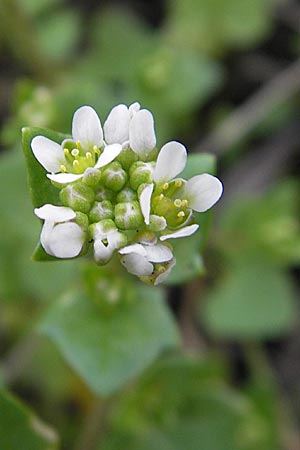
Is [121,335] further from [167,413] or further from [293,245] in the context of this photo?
[293,245]

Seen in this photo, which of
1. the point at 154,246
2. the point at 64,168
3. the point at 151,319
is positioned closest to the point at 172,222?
the point at 154,246

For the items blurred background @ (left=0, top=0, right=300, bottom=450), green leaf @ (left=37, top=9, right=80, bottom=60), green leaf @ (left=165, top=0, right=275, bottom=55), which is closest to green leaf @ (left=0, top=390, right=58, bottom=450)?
blurred background @ (left=0, top=0, right=300, bottom=450)

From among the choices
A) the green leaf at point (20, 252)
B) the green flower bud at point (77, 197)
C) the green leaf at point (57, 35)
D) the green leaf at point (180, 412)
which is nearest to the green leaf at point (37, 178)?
the green flower bud at point (77, 197)

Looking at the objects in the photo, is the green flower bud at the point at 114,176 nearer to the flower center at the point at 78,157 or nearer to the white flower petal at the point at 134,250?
the flower center at the point at 78,157

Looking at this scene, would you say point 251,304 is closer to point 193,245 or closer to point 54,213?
point 193,245

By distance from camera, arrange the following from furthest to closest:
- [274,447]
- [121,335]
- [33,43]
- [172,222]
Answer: [33,43] → [274,447] → [121,335] → [172,222]

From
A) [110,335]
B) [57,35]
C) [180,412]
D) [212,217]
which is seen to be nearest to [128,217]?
[110,335]

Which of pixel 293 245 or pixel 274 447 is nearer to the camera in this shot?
pixel 274 447
